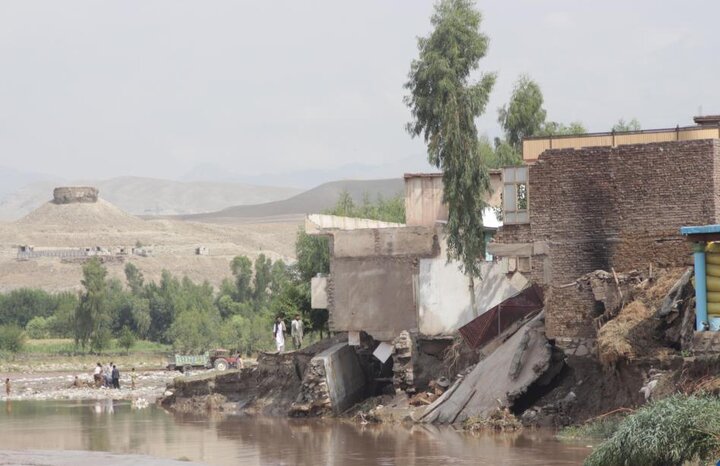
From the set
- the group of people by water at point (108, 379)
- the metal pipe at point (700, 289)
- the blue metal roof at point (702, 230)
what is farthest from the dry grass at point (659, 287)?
the group of people by water at point (108, 379)

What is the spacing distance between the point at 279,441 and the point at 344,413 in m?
4.98

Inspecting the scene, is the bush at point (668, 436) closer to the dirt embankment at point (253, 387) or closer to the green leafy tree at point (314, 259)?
the dirt embankment at point (253, 387)

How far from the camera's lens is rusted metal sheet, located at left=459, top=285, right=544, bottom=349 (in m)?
29.3

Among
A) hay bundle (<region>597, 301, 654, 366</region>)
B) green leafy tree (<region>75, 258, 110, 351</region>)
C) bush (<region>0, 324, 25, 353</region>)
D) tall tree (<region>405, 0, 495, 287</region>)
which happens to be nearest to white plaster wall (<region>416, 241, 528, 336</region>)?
tall tree (<region>405, 0, 495, 287</region>)

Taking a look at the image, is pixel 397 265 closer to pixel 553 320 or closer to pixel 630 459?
pixel 553 320

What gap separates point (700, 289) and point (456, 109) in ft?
37.1

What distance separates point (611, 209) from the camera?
26250mm

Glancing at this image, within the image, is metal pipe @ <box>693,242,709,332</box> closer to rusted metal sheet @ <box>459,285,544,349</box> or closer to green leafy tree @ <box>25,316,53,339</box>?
rusted metal sheet @ <box>459,285,544,349</box>

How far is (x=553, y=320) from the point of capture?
26.0 metres

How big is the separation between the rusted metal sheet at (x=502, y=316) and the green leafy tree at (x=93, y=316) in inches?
2153

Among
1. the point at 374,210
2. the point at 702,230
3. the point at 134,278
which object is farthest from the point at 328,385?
the point at 134,278

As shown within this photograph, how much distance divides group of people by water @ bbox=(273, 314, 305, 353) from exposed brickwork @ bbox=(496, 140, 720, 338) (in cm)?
1144

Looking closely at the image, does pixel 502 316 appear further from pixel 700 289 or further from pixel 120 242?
pixel 120 242

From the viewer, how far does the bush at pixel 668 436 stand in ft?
54.3
